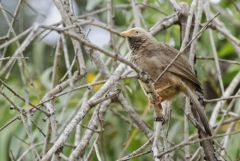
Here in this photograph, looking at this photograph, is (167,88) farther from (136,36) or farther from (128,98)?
(128,98)

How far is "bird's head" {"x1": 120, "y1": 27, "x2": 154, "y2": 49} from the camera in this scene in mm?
4730

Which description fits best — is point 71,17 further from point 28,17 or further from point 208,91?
point 28,17

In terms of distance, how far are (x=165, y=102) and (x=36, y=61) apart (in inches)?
89.7

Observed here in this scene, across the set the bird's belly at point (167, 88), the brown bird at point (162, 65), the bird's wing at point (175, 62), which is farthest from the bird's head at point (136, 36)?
the bird's belly at point (167, 88)

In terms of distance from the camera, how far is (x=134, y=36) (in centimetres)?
480

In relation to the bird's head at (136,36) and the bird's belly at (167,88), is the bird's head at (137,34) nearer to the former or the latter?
the bird's head at (136,36)

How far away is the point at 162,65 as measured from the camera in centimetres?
473

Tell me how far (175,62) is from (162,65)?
0.10 meters

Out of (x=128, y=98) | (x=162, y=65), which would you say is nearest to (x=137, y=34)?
(x=162, y=65)

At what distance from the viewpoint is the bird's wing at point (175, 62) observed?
4.60 meters

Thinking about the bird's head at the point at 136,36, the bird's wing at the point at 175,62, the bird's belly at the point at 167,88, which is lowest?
the bird's belly at the point at 167,88

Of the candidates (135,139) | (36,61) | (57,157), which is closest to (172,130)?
(135,139)

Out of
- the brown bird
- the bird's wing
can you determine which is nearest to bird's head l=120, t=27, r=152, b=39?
the brown bird

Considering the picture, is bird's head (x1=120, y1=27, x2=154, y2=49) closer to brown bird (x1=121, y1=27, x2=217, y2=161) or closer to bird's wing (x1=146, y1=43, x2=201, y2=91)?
brown bird (x1=121, y1=27, x2=217, y2=161)
